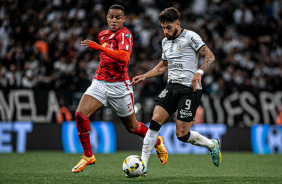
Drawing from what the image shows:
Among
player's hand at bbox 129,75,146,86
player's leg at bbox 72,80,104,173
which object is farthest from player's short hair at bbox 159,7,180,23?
player's leg at bbox 72,80,104,173

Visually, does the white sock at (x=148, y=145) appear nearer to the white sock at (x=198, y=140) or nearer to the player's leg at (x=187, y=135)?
the player's leg at (x=187, y=135)

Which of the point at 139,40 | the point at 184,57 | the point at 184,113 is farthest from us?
the point at 139,40

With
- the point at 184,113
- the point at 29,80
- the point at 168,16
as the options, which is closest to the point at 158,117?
the point at 184,113

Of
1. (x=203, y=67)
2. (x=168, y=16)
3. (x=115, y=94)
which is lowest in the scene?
(x=115, y=94)

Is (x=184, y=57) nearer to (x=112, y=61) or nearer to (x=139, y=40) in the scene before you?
(x=112, y=61)

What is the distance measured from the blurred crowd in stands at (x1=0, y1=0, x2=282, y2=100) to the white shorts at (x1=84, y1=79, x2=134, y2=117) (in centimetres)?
572

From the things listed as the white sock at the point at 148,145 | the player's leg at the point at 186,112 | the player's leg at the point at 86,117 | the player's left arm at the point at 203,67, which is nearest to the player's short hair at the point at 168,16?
the player's left arm at the point at 203,67

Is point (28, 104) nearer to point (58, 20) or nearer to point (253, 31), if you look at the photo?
point (58, 20)

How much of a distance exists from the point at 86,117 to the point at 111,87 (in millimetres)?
617

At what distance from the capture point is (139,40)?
55.3ft

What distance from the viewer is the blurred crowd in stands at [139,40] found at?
45.2 feet

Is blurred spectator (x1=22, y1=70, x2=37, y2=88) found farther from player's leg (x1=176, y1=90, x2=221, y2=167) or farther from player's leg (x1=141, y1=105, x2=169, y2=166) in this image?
player's leg (x1=176, y1=90, x2=221, y2=167)

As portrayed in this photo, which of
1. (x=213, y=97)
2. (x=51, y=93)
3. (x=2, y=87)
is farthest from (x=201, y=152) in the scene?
(x=2, y=87)

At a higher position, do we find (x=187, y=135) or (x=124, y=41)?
(x=124, y=41)
